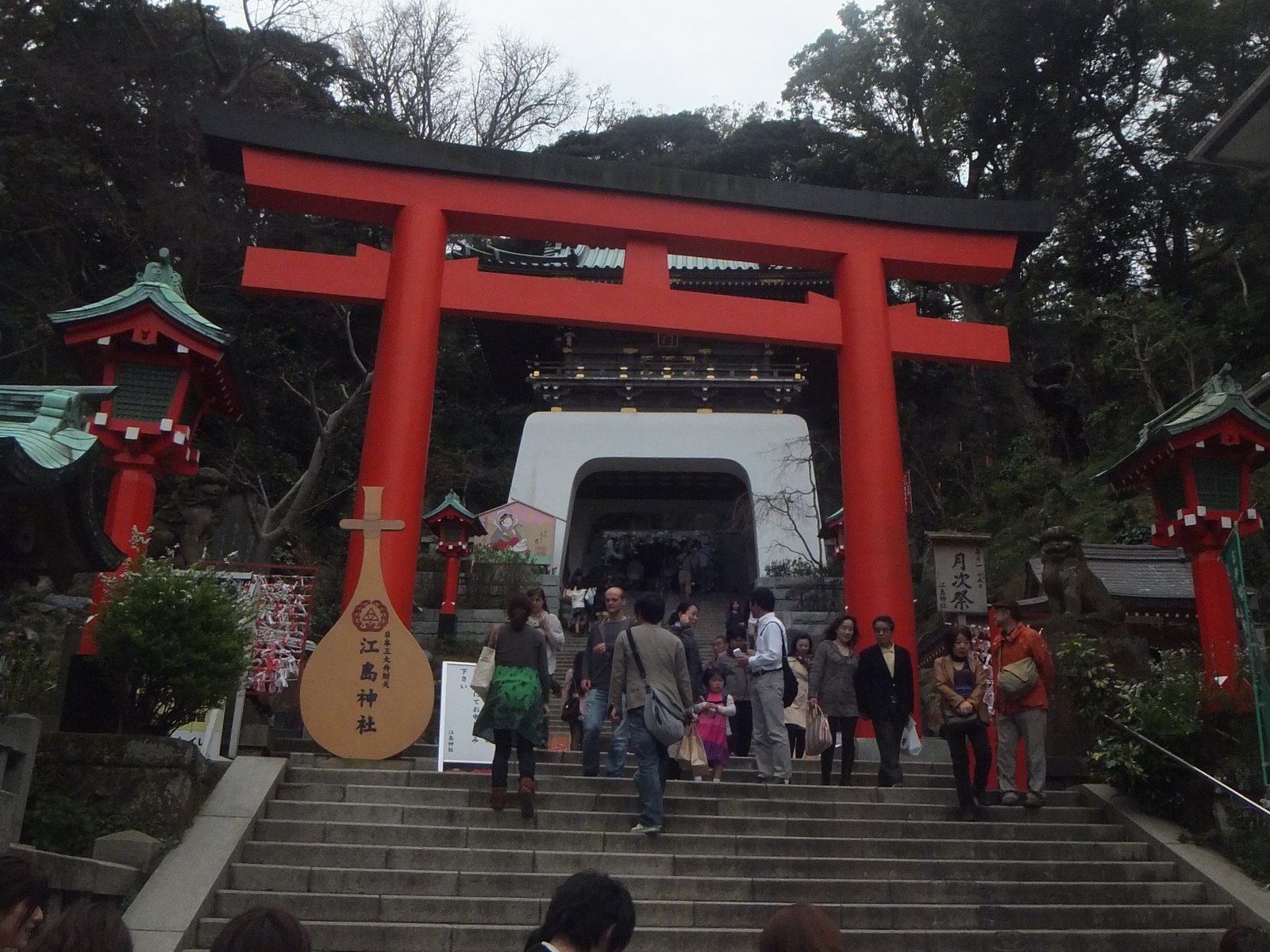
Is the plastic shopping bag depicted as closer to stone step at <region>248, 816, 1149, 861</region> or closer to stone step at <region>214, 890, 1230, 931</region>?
stone step at <region>248, 816, 1149, 861</region>

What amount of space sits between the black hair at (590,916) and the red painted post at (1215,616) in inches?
261

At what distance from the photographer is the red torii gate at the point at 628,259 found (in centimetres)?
1024

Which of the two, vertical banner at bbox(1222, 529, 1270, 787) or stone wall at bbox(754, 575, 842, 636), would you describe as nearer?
vertical banner at bbox(1222, 529, 1270, 787)

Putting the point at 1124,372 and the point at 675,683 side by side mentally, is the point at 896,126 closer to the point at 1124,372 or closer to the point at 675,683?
the point at 1124,372

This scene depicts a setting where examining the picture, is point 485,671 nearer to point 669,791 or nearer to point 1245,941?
point 669,791

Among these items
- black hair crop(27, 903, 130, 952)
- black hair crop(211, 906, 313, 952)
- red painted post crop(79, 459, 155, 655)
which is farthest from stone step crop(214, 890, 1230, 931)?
red painted post crop(79, 459, 155, 655)

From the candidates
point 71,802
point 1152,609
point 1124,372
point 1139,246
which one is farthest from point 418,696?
point 1139,246

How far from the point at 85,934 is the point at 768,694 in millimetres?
5630

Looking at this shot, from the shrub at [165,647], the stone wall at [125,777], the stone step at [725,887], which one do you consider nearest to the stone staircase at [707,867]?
the stone step at [725,887]

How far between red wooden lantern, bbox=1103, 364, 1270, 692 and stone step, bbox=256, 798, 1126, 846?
2.65 m

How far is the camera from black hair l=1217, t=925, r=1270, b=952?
8.53ft

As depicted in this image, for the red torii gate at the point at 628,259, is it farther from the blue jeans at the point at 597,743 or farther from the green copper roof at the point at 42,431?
the green copper roof at the point at 42,431

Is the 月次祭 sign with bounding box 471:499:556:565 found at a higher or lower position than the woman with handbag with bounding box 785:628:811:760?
higher

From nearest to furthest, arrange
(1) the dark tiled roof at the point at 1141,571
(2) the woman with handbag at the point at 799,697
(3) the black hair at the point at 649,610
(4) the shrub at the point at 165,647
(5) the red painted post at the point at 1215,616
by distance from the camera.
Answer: (4) the shrub at the point at 165,647 < (3) the black hair at the point at 649,610 < (5) the red painted post at the point at 1215,616 < (2) the woman with handbag at the point at 799,697 < (1) the dark tiled roof at the point at 1141,571
